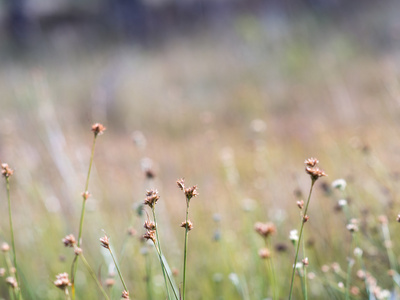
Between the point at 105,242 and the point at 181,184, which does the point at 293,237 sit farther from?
the point at 105,242

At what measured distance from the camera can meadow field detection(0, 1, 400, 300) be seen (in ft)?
5.76

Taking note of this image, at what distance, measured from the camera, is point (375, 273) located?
1616 mm

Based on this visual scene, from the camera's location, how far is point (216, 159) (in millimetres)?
3506

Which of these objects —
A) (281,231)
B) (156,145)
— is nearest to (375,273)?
(281,231)

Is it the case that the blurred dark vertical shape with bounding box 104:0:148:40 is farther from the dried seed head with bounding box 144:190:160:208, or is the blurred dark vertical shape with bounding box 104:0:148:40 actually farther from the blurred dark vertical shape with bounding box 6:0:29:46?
the dried seed head with bounding box 144:190:160:208

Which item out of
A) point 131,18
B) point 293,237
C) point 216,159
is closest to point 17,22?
point 131,18

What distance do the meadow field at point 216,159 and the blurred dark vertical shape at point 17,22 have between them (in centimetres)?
131

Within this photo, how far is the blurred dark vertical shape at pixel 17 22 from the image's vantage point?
45.3 ft

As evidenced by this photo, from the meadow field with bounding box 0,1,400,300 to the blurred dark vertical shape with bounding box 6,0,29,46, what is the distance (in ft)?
4.29

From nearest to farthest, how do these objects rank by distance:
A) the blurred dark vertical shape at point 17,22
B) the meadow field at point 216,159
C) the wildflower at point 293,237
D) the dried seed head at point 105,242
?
the dried seed head at point 105,242, the wildflower at point 293,237, the meadow field at point 216,159, the blurred dark vertical shape at point 17,22

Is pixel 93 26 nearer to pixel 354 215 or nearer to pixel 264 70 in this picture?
pixel 264 70

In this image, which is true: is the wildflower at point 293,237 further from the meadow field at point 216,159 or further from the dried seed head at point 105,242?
the dried seed head at point 105,242

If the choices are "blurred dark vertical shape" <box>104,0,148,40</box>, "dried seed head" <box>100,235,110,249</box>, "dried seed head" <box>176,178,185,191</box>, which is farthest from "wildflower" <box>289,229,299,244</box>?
"blurred dark vertical shape" <box>104,0,148,40</box>

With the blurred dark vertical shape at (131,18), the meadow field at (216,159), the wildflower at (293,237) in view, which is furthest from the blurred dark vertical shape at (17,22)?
the wildflower at (293,237)
